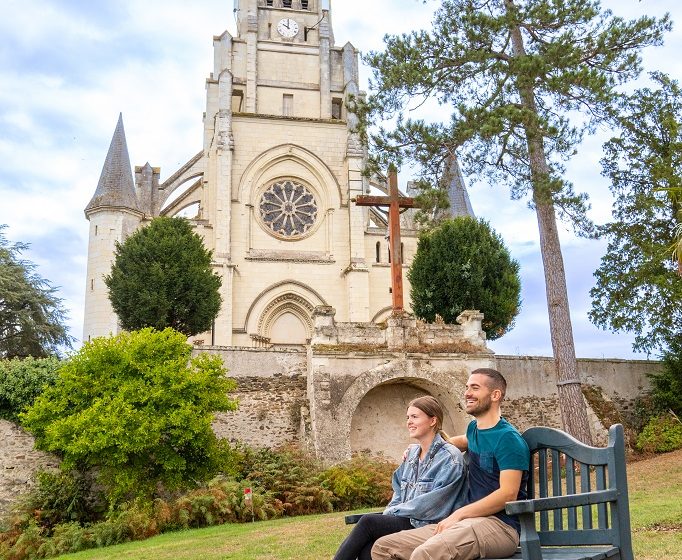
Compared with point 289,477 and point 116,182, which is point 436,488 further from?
point 116,182

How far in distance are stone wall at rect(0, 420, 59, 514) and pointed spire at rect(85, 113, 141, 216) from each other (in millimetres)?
14204

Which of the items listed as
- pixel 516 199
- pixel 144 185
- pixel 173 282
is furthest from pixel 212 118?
pixel 516 199

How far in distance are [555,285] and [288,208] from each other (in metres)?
17.9

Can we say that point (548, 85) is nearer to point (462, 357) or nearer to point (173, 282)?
point (462, 357)

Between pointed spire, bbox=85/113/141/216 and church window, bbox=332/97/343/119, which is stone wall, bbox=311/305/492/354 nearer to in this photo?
pointed spire, bbox=85/113/141/216

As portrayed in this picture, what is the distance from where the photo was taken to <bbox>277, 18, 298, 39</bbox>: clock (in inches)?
1367

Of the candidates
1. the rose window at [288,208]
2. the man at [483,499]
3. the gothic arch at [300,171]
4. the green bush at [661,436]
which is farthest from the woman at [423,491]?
the gothic arch at [300,171]

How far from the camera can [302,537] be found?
9.98 m

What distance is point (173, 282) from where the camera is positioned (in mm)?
22562

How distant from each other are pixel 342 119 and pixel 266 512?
21926mm

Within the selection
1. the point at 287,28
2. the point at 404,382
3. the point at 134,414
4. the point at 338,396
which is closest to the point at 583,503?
the point at 134,414

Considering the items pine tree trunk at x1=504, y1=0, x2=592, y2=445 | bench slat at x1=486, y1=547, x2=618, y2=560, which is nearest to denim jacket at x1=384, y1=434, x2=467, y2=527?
bench slat at x1=486, y1=547, x2=618, y2=560

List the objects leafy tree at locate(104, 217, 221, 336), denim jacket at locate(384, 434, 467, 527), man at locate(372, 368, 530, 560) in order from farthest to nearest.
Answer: leafy tree at locate(104, 217, 221, 336)
denim jacket at locate(384, 434, 467, 527)
man at locate(372, 368, 530, 560)

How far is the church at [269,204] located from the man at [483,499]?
23.6 m
